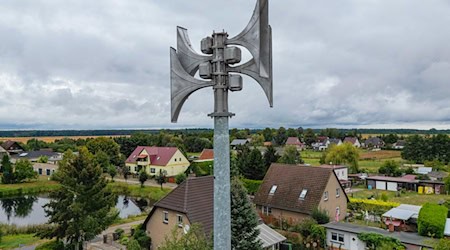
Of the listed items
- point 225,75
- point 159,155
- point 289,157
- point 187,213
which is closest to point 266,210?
point 187,213

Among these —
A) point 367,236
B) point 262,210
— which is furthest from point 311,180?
point 367,236

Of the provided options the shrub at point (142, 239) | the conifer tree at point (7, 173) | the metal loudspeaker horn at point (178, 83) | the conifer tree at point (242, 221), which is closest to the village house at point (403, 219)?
the conifer tree at point (242, 221)

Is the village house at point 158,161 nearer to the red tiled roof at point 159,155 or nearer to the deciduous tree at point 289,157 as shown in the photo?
the red tiled roof at point 159,155

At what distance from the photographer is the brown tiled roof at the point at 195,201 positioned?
19.8 m

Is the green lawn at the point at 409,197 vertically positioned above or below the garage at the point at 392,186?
below

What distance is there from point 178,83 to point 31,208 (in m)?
44.6

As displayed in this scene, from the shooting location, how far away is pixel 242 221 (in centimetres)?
1722

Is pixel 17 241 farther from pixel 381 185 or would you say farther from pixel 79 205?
pixel 381 185

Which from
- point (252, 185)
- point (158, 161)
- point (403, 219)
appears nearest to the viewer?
point (403, 219)

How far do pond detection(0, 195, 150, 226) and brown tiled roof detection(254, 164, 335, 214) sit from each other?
1546 cm

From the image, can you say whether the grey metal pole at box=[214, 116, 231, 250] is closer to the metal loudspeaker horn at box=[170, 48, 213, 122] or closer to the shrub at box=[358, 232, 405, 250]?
the metal loudspeaker horn at box=[170, 48, 213, 122]

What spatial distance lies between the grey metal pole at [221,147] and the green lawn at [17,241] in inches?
995

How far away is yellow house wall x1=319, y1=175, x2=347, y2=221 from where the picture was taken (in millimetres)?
27062

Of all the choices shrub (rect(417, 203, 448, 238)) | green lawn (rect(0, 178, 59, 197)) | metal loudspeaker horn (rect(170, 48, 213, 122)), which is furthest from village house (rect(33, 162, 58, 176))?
metal loudspeaker horn (rect(170, 48, 213, 122))
